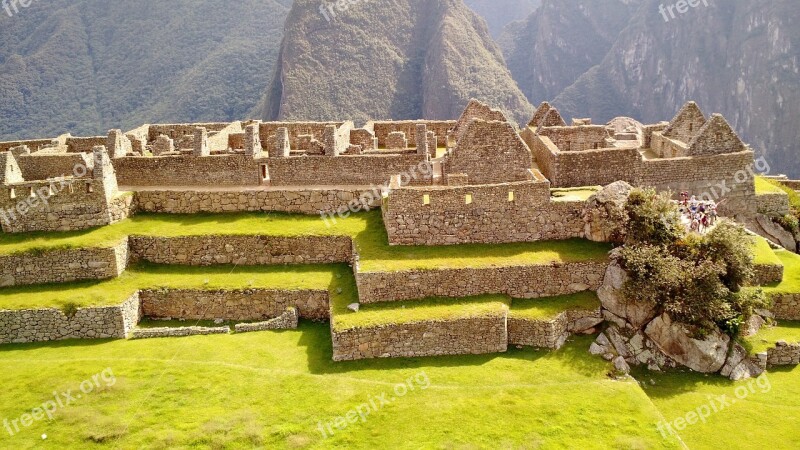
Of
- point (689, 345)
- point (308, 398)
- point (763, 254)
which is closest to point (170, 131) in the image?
point (308, 398)

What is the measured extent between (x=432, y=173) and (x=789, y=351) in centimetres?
1271

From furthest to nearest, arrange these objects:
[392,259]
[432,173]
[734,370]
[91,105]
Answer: [91,105] < [432,173] < [392,259] < [734,370]

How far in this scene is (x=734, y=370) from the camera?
1945 centimetres

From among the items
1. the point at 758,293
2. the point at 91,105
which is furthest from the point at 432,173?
the point at 91,105

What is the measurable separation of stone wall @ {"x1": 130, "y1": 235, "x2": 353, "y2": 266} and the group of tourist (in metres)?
11.4

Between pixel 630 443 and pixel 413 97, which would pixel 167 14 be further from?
pixel 630 443

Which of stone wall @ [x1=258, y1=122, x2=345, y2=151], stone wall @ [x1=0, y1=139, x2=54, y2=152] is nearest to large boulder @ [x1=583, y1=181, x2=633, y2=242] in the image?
stone wall @ [x1=258, y1=122, x2=345, y2=151]

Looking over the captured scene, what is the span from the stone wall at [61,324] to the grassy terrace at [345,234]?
2.72 metres

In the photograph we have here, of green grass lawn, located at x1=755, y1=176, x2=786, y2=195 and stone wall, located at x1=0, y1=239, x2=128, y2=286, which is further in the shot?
green grass lawn, located at x1=755, y1=176, x2=786, y2=195

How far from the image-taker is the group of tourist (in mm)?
22150

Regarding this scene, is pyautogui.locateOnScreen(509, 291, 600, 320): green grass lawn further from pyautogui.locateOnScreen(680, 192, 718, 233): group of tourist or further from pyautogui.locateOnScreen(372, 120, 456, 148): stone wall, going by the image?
pyautogui.locateOnScreen(372, 120, 456, 148): stone wall

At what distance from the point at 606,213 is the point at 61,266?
18.3 meters

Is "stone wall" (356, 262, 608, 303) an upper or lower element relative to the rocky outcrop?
upper

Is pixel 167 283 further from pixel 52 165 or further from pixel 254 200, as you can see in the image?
pixel 52 165
